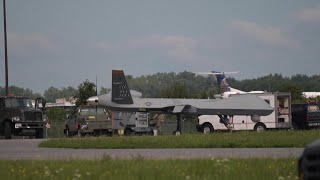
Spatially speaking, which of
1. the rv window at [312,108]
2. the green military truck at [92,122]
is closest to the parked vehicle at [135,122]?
the green military truck at [92,122]

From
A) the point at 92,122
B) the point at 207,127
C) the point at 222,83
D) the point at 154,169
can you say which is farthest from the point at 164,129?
the point at 154,169

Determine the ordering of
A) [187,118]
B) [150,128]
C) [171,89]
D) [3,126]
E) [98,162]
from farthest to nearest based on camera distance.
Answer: [171,89], [187,118], [150,128], [3,126], [98,162]

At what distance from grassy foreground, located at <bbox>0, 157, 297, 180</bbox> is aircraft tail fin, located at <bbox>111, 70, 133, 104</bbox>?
31.5m

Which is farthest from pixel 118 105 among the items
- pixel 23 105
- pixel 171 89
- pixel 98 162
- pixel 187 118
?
pixel 171 89

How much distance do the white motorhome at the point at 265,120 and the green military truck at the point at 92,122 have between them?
8470mm

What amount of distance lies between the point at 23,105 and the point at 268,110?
1830 cm

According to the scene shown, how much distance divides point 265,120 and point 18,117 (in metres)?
20.1

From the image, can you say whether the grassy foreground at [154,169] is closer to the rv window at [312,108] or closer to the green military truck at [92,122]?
the green military truck at [92,122]

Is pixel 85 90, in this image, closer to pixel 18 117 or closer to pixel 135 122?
pixel 135 122

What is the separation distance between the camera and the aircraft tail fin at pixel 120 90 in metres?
45.2

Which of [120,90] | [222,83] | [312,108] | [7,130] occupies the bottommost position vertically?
[7,130]

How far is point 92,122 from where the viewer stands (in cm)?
4350

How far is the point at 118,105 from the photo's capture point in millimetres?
44969

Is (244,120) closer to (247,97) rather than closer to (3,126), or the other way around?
(247,97)
